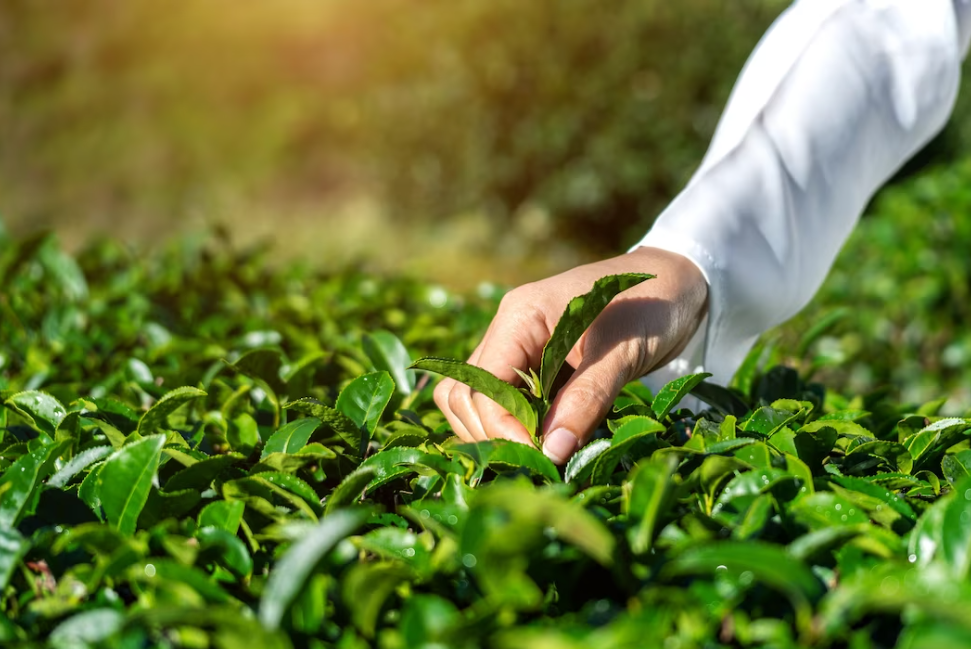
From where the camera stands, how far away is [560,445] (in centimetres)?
122

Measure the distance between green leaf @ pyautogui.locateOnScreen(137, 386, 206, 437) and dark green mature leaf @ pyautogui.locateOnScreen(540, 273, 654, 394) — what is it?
48 centimetres

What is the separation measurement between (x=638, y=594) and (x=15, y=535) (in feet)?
2.16

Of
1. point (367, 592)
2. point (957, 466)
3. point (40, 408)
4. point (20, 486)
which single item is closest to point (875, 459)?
point (957, 466)

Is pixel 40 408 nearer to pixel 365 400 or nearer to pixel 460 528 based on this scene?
pixel 365 400

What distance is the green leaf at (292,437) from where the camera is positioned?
4.01 feet

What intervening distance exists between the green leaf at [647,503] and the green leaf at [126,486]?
54cm

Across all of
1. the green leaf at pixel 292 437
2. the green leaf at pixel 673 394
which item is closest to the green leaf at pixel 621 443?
the green leaf at pixel 673 394

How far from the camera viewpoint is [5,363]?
2.03 metres

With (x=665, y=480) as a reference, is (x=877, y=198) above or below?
below

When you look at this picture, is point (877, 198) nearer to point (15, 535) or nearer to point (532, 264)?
point (532, 264)

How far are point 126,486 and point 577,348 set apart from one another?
0.71 m

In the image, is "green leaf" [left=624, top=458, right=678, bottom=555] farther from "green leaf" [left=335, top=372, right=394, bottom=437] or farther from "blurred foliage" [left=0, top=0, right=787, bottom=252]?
"blurred foliage" [left=0, top=0, right=787, bottom=252]

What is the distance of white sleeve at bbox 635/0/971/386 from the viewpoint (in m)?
1.80

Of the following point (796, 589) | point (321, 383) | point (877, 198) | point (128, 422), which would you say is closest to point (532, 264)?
point (877, 198)
